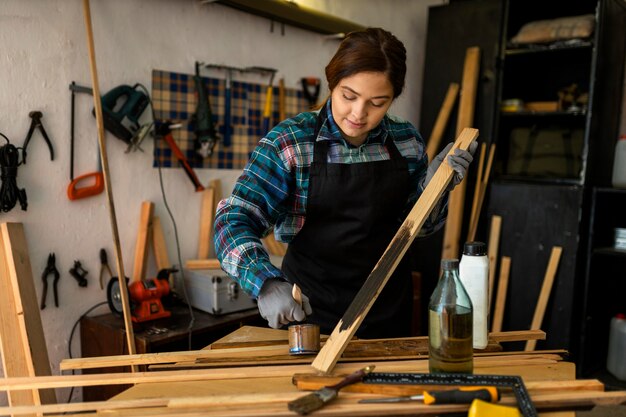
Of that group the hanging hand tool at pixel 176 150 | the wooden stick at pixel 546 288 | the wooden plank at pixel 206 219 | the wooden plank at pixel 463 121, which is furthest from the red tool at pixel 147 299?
the wooden stick at pixel 546 288

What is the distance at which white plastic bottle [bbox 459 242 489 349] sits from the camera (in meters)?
1.26

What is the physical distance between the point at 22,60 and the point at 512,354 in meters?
2.08

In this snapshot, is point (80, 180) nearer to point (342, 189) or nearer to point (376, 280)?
point (342, 189)

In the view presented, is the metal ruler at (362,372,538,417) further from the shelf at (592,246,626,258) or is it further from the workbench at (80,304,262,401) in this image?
the shelf at (592,246,626,258)

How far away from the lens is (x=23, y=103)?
7.23ft

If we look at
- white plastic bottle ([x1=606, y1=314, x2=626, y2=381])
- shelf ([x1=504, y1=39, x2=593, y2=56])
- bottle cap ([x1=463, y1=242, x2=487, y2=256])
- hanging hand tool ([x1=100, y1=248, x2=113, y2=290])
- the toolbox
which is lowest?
white plastic bottle ([x1=606, y1=314, x2=626, y2=381])

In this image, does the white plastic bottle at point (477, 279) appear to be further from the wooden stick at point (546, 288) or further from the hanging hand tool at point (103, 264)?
the wooden stick at point (546, 288)

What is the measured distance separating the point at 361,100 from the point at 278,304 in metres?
0.60

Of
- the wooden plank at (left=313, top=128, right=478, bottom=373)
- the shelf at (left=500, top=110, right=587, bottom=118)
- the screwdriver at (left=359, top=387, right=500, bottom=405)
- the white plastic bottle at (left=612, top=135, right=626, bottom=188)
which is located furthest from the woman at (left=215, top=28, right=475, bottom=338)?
the white plastic bottle at (left=612, top=135, right=626, bottom=188)

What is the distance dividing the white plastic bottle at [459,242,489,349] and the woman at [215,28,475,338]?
0.93 feet

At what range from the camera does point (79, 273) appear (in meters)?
2.43

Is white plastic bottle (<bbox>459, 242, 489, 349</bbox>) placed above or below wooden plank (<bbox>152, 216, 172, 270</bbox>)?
above

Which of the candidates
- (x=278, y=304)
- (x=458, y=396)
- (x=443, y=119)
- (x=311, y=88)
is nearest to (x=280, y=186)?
(x=278, y=304)

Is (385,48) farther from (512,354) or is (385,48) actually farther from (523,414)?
(523,414)
